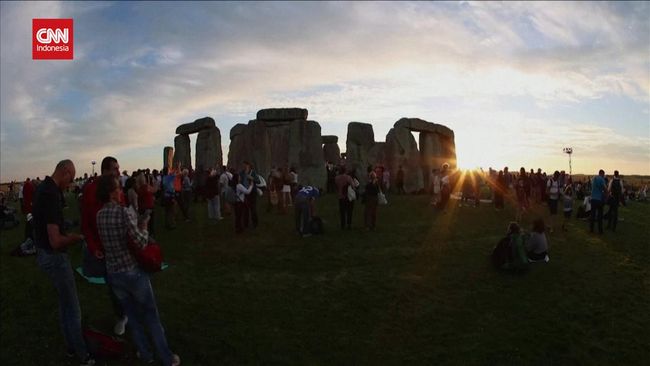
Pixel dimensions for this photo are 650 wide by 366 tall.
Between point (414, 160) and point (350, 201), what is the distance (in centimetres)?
1584

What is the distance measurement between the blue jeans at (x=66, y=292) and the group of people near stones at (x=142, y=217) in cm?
1

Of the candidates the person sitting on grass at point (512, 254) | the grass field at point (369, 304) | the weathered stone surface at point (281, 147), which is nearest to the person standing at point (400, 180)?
the weathered stone surface at point (281, 147)

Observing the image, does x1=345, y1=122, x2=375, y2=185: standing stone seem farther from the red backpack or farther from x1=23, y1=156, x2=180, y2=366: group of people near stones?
x1=23, y1=156, x2=180, y2=366: group of people near stones

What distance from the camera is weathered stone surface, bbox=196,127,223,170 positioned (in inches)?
1237

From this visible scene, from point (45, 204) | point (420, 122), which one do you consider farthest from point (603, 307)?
point (420, 122)

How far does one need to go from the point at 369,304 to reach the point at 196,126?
26128 mm

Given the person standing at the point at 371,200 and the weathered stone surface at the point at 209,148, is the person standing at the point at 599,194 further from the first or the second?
the weathered stone surface at the point at 209,148

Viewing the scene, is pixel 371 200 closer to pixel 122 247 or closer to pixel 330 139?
pixel 122 247

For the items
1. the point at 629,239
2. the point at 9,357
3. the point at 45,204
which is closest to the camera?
the point at 45,204

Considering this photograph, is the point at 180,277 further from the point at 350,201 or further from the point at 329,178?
the point at 329,178

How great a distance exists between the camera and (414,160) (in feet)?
99.4

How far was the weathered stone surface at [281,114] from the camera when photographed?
3228 centimetres

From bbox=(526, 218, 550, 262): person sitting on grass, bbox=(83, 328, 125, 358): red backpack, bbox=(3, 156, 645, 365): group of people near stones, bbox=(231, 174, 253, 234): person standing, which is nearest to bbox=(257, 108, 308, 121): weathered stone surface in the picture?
bbox=(3, 156, 645, 365): group of people near stones

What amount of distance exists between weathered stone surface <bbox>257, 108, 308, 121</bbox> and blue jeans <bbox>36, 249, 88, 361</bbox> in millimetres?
26604
